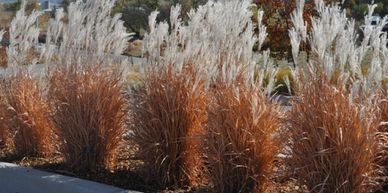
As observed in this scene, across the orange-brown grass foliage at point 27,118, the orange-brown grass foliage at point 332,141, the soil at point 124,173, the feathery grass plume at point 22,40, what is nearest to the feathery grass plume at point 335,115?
the orange-brown grass foliage at point 332,141

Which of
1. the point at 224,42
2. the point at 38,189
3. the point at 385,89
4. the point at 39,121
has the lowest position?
the point at 38,189

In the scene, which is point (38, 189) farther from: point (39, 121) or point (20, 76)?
point (20, 76)

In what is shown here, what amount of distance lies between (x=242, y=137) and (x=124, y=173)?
1.66 meters

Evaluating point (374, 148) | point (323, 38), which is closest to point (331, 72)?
point (323, 38)

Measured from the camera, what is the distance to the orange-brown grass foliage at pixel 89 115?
6.34 m

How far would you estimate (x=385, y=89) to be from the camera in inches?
221

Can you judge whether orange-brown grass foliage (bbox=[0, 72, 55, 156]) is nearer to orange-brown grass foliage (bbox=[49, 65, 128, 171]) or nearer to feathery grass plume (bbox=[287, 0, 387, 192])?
orange-brown grass foliage (bbox=[49, 65, 128, 171])

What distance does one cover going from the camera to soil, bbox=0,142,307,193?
560cm

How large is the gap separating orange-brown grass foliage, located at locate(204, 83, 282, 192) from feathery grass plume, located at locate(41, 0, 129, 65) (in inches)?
60.9

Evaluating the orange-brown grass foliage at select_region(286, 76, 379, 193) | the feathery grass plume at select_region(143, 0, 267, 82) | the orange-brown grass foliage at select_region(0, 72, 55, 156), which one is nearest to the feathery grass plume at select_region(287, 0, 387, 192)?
the orange-brown grass foliage at select_region(286, 76, 379, 193)

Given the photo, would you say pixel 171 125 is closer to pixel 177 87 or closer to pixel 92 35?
pixel 177 87

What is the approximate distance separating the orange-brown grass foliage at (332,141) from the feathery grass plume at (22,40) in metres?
3.70

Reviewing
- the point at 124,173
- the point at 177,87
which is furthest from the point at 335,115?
the point at 124,173

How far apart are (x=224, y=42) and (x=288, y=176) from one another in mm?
1178
